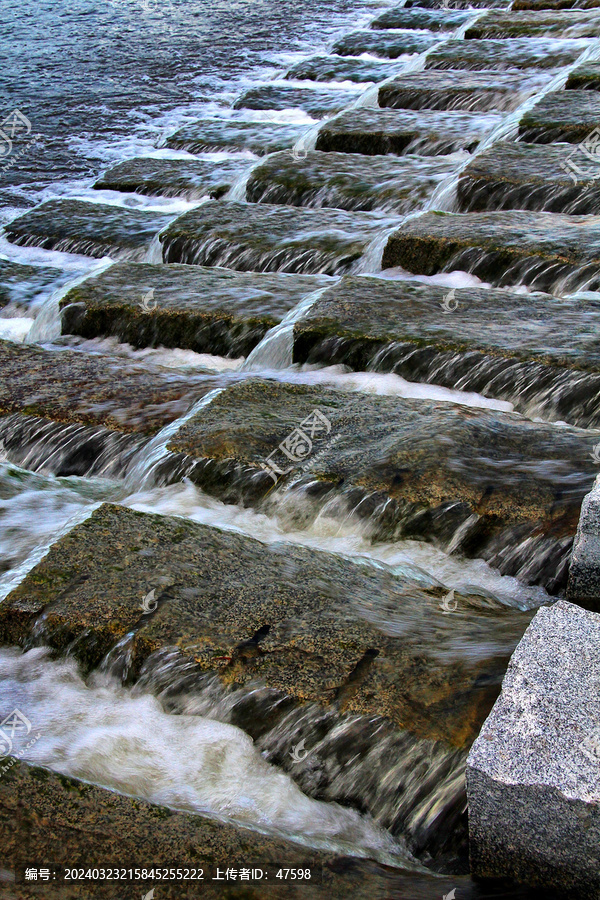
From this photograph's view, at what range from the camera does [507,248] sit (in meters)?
7.41

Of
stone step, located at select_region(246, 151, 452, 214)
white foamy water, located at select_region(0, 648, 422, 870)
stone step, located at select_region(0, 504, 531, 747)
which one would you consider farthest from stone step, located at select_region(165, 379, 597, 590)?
stone step, located at select_region(246, 151, 452, 214)

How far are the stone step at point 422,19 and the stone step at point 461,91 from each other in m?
3.96

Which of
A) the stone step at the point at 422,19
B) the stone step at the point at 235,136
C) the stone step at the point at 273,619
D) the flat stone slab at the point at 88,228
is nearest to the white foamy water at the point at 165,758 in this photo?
the stone step at the point at 273,619

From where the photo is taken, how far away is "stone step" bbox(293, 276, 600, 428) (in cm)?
573

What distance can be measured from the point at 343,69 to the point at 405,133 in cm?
476

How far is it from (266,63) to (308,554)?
14.0m

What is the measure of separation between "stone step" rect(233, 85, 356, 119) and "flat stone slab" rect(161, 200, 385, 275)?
4.49 m

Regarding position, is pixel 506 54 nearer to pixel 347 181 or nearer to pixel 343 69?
pixel 343 69

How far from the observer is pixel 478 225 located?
790 cm

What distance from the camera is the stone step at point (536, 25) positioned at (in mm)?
13606

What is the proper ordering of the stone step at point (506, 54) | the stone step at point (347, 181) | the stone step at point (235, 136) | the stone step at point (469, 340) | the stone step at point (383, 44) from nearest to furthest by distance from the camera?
the stone step at point (469, 340), the stone step at point (347, 181), the stone step at point (235, 136), the stone step at point (506, 54), the stone step at point (383, 44)

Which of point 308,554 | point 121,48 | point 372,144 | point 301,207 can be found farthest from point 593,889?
point 121,48

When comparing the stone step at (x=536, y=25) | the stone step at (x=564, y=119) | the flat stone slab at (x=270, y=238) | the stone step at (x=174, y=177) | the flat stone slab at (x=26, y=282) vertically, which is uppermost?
the stone step at (x=536, y=25)

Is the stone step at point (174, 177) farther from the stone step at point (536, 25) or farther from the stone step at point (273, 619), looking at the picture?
the stone step at point (273, 619)
